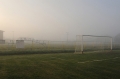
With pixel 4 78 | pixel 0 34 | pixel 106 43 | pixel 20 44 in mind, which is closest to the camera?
pixel 4 78

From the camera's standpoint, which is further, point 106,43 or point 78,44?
point 106,43

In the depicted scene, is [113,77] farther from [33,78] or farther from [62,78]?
[33,78]

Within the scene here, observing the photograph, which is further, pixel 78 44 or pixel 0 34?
pixel 0 34

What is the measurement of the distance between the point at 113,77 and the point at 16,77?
15.9 feet

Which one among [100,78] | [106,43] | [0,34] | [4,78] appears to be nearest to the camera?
[4,78]

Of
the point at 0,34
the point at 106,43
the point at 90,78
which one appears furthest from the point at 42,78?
the point at 0,34

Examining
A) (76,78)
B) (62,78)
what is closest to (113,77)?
(76,78)

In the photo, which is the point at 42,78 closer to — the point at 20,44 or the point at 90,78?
the point at 90,78

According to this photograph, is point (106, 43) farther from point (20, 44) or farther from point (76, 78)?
point (76, 78)

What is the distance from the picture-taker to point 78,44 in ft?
91.1

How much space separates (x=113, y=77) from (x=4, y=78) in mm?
5378

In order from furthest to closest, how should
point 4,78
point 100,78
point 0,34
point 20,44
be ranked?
1. point 0,34
2. point 20,44
3. point 100,78
4. point 4,78

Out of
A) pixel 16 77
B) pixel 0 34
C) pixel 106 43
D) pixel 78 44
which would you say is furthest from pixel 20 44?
pixel 0 34

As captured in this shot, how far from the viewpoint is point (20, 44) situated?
26.5 m
